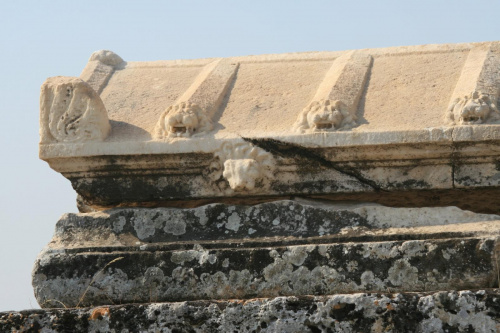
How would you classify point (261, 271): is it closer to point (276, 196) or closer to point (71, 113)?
point (276, 196)

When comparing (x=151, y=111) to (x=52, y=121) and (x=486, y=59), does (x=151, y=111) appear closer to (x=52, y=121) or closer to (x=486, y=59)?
(x=52, y=121)

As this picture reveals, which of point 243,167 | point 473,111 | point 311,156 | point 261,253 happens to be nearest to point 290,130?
point 311,156

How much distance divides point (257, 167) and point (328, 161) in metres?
0.37

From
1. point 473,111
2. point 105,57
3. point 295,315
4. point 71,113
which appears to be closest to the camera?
point 295,315

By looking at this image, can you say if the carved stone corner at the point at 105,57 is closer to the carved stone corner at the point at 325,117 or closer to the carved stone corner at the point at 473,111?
the carved stone corner at the point at 325,117

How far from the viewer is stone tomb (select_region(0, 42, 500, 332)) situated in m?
4.32

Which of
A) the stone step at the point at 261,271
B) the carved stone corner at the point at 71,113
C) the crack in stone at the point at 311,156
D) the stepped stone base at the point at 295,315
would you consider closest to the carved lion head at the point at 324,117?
the crack in stone at the point at 311,156

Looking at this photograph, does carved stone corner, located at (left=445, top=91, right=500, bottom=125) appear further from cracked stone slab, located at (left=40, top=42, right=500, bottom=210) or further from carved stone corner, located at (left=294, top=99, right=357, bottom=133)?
carved stone corner, located at (left=294, top=99, right=357, bottom=133)

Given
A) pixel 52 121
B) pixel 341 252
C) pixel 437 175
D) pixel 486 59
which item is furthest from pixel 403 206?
pixel 52 121

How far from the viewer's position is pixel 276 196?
5.04m

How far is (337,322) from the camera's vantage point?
3.93 metres

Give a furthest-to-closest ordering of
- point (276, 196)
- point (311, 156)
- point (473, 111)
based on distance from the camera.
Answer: point (276, 196) < point (311, 156) < point (473, 111)

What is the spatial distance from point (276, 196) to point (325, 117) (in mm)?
490

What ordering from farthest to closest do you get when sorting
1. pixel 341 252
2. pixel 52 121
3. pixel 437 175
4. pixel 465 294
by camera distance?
1. pixel 52 121
2. pixel 437 175
3. pixel 341 252
4. pixel 465 294
